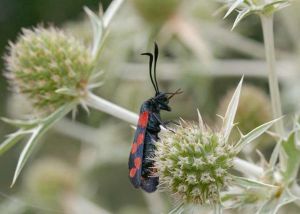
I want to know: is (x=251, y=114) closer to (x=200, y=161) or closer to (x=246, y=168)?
(x=246, y=168)

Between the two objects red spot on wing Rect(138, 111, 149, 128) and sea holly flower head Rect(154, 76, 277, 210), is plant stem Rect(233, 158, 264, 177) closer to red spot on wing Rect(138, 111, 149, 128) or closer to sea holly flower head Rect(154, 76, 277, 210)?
sea holly flower head Rect(154, 76, 277, 210)

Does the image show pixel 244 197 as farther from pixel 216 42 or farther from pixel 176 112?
pixel 216 42

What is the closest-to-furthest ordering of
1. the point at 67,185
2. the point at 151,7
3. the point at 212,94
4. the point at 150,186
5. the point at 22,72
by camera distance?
the point at 150,186, the point at 22,72, the point at 151,7, the point at 67,185, the point at 212,94

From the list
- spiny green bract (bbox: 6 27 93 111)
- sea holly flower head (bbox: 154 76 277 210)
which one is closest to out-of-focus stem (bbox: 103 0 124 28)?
spiny green bract (bbox: 6 27 93 111)

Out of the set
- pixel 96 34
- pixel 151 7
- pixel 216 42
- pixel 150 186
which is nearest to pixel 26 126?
pixel 96 34

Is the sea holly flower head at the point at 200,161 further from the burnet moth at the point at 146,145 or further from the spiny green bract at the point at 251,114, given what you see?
the spiny green bract at the point at 251,114

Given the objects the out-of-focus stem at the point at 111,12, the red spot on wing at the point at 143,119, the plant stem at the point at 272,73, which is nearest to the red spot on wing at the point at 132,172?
the red spot on wing at the point at 143,119

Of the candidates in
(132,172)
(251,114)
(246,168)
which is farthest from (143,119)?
(251,114)
